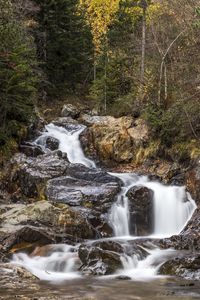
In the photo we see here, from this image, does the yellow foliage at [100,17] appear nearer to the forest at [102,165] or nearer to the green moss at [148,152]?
the forest at [102,165]

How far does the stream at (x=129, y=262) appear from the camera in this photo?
865 centimetres

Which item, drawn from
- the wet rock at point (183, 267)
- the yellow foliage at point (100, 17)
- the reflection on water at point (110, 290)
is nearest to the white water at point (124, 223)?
the wet rock at point (183, 267)

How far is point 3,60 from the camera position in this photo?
55.7 feet

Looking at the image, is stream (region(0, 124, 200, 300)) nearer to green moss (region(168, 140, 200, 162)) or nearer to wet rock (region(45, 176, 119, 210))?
wet rock (region(45, 176, 119, 210))

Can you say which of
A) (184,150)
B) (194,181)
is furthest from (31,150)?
(194,181)

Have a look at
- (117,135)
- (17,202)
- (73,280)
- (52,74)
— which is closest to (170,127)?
(117,135)

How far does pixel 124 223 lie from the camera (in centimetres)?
1436

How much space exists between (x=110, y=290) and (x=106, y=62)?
19.0m

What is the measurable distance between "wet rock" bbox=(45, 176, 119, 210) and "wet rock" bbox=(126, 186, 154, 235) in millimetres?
677

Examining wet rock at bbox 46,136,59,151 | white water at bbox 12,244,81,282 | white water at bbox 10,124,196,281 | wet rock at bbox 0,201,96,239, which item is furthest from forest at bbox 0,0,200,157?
white water at bbox 12,244,81,282

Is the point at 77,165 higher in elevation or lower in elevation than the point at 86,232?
higher

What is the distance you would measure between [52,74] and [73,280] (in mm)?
22590

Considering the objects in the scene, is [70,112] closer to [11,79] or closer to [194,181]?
[11,79]

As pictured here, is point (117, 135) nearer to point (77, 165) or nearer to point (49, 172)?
point (77, 165)
